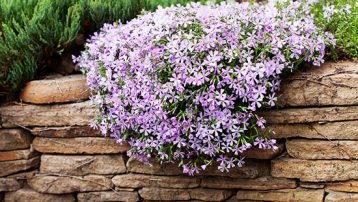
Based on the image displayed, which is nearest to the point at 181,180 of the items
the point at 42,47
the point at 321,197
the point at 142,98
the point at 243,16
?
the point at 142,98

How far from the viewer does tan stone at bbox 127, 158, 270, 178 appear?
2871 millimetres

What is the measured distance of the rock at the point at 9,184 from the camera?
3.40 metres

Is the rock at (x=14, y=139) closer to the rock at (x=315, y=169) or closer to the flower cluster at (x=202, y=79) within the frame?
the flower cluster at (x=202, y=79)

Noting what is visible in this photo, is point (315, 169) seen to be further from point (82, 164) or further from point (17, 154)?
point (17, 154)

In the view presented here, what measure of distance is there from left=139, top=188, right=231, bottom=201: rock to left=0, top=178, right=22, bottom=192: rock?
89 cm

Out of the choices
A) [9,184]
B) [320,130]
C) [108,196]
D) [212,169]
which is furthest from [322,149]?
[9,184]

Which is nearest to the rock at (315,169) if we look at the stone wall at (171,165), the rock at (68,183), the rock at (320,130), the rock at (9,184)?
the stone wall at (171,165)

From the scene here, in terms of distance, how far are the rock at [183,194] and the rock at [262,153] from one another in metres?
0.29

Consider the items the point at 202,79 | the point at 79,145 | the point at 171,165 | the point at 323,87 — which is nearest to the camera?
the point at 202,79

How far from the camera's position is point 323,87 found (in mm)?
2688

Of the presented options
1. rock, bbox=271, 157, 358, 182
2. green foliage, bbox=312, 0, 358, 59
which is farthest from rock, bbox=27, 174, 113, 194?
green foliage, bbox=312, 0, 358, 59

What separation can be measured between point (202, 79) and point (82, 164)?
111 cm

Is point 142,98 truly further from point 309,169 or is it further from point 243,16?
point 309,169

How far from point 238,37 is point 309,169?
32.0 inches
